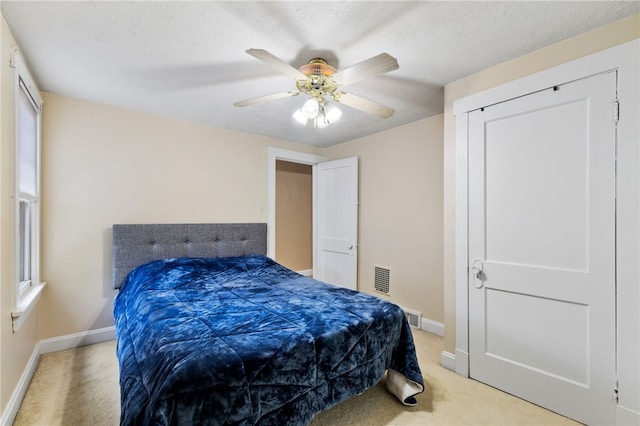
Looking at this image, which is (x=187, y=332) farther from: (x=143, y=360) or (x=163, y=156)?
(x=163, y=156)

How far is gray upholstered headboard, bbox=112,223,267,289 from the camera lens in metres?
2.88

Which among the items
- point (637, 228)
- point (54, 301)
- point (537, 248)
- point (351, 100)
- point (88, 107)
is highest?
point (88, 107)

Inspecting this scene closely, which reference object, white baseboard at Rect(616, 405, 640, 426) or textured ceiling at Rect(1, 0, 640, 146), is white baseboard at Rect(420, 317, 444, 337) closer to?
white baseboard at Rect(616, 405, 640, 426)

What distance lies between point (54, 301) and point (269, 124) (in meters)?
2.70

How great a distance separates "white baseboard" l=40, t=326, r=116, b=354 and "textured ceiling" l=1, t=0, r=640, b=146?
7.27ft

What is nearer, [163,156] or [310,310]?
[310,310]

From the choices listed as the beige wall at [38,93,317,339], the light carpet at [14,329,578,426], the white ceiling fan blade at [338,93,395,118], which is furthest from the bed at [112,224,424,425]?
the white ceiling fan blade at [338,93,395,118]

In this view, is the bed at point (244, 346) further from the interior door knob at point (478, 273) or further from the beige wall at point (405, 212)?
the beige wall at point (405, 212)

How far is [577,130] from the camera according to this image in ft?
6.04

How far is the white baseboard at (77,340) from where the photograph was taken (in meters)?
2.65

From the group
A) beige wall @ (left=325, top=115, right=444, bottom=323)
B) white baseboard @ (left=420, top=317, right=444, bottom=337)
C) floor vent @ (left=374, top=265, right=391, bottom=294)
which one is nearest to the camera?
white baseboard @ (left=420, top=317, right=444, bottom=337)

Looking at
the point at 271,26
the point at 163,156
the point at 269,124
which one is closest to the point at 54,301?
the point at 163,156

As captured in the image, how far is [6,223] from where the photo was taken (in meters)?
1.76

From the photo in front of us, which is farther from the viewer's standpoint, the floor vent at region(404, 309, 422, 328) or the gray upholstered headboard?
the floor vent at region(404, 309, 422, 328)
